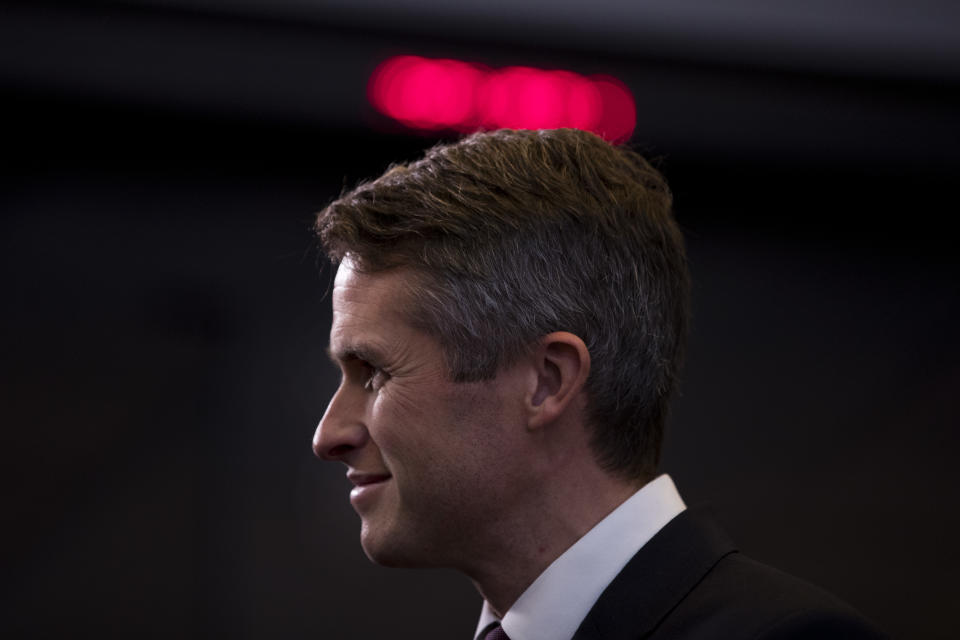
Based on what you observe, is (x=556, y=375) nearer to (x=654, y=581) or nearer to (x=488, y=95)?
(x=654, y=581)

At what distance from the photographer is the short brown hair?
43.0 inches

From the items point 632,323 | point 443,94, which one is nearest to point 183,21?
point 443,94

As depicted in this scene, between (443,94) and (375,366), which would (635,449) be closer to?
(375,366)

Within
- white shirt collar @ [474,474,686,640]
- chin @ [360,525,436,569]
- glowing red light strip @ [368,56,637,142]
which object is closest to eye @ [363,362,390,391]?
chin @ [360,525,436,569]

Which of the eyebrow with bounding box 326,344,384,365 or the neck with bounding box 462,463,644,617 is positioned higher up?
the eyebrow with bounding box 326,344,384,365

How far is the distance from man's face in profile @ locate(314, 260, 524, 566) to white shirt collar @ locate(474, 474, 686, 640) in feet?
0.29

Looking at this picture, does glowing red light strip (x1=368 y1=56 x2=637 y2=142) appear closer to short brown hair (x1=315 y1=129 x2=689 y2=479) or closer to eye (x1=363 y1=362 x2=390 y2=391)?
short brown hair (x1=315 y1=129 x2=689 y2=479)

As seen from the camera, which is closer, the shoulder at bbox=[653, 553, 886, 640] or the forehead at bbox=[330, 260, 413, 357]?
the shoulder at bbox=[653, 553, 886, 640]

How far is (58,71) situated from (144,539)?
118 cm

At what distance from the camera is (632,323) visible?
113cm

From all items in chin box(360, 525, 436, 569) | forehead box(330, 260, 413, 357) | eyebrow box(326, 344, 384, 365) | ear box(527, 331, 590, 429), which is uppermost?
forehead box(330, 260, 413, 357)

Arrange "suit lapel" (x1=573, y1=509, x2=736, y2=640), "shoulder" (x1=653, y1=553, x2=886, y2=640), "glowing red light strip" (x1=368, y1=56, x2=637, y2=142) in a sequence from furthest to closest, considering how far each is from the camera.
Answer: "glowing red light strip" (x1=368, y1=56, x2=637, y2=142), "suit lapel" (x1=573, y1=509, x2=736, y2=640), "shoulder" (x1=653, y1=553, x2=886, y2=640)

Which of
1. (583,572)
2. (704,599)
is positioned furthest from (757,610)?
(583,572)

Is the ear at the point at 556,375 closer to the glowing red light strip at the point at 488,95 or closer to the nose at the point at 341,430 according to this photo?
the nose at the point at 341,430
